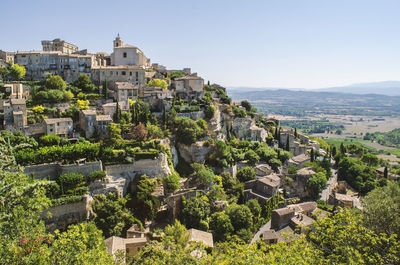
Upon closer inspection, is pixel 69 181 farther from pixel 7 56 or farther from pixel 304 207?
pixel 7 56

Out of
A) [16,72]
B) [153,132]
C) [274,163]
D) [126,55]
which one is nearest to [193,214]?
[153,132]

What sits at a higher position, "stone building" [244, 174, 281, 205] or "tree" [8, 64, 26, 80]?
"tree" [8, 64, 26, 80]

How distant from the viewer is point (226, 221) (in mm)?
33438

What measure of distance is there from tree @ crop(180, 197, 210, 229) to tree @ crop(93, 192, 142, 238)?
5.67 meters

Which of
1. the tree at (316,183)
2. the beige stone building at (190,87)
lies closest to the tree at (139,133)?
the beige stone building at (190,87)

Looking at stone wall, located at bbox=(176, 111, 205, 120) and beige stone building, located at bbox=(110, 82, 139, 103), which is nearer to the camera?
beige stone building, located at bbox=(110, 82, 139, 103)

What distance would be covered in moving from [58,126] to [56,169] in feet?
27.0

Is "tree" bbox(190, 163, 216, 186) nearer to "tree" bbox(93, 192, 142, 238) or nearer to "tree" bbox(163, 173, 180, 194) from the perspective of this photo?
"tree" bbox(163, 173, 180, 194)

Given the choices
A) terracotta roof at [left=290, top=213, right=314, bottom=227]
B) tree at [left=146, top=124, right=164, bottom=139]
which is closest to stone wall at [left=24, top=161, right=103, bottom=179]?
tree at [left=146, top=124, right=164, bottom=139]

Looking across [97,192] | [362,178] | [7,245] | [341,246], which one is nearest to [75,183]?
[97,192]

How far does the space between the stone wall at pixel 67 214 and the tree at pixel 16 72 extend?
3303 centimetres

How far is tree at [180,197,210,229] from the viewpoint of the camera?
110 ft

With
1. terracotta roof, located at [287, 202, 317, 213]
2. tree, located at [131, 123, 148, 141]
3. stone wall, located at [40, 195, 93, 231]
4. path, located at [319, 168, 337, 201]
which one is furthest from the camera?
path, located at [319, 168, 337, 201]

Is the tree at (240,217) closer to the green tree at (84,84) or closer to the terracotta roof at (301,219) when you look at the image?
the terracotta roof at (301,219)
